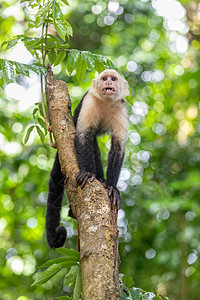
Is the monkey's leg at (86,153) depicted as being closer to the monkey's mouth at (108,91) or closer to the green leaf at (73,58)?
the monkey's mouth at (108,91)

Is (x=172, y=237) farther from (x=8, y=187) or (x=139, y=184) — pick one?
(x=8, y=187)

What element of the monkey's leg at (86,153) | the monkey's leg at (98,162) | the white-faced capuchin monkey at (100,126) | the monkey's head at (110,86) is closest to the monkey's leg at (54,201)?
Answer: the white-faced capuchin monkey at (100,126)

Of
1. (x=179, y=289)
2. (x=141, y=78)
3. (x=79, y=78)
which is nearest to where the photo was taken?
(x=79, y=78)

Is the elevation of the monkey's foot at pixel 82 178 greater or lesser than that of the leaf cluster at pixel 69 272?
greater

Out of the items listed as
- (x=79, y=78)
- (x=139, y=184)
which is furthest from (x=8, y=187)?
(x=79, y=78)

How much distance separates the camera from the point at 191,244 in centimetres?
588

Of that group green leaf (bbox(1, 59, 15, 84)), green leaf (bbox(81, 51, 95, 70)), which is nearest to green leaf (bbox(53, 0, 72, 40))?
green leaf (bbox(81, 51, 95, 70))

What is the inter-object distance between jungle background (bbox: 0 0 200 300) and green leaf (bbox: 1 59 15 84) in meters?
3.45

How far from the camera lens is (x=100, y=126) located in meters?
3.80

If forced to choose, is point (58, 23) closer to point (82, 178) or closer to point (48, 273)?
point (82, 178)

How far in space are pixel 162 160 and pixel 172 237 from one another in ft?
4.22

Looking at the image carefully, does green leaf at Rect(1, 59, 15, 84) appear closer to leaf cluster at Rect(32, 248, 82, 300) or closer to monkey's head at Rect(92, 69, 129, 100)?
leaf cluster at Rect(32, 248, 82, 300)

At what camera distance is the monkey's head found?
3539mm

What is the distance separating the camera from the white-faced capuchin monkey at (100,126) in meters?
3.38
